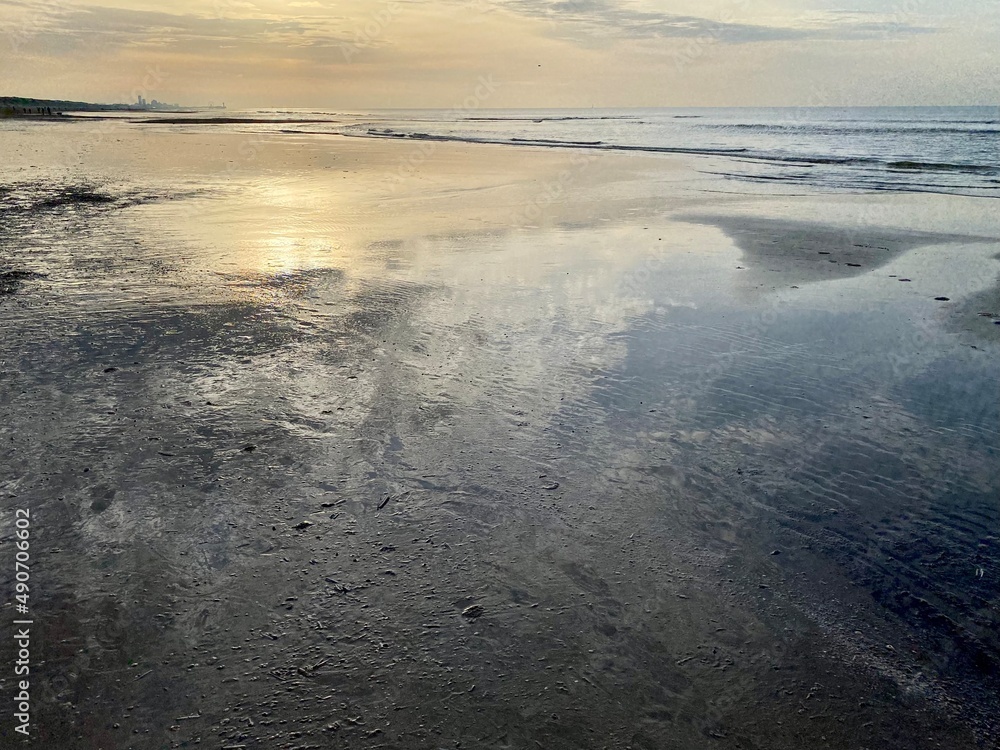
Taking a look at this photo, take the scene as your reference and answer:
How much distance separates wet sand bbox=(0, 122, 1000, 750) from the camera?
91.2 inches

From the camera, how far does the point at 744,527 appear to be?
3.33 metres

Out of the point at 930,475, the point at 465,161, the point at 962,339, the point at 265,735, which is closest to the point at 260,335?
the point at 265,735

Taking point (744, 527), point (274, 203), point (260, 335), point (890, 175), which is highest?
point (890, 175)

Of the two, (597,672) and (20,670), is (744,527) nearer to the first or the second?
(597,672)

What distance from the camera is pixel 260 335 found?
19.6 ft

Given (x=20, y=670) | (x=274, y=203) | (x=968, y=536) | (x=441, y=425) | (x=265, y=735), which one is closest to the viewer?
(x=265, y=735)

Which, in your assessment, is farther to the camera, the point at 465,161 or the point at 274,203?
the point at 465,161

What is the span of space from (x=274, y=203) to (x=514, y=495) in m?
12.9

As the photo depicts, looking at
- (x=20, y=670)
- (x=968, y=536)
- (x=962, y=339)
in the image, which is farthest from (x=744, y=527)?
(x=962, y=339)

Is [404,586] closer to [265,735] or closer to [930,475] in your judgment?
[265,735]

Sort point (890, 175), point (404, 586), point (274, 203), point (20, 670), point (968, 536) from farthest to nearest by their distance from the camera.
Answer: point (890, 175), point (274, 203), point (968, 536), point (404, 586), point (20, 670)

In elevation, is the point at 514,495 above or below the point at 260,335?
below

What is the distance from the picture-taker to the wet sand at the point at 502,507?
232cm

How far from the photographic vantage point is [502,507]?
136 inches
